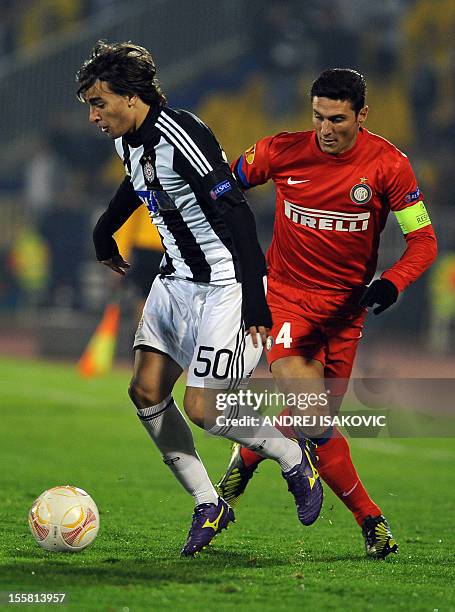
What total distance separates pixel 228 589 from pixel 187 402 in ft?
2.95

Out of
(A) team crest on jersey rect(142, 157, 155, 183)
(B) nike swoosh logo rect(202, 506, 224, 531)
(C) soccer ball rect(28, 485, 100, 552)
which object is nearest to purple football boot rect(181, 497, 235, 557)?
(B) nike swoosh logo rect(202, 506, 224, 531)

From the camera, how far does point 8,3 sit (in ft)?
83.3

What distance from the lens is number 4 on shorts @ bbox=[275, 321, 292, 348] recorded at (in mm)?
5391

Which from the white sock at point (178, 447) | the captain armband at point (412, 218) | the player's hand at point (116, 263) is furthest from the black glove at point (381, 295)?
the player's hand at point (116, 263)

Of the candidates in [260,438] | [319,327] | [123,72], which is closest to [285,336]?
[319,327]

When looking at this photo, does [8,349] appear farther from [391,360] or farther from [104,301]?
[391,360]

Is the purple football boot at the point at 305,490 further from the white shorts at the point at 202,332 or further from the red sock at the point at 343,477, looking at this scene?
the white shorts at the point at 202,332

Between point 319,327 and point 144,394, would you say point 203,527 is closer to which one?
point 144,394

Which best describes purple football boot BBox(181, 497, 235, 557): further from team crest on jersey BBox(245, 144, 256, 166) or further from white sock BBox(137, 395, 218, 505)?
team crest on jersey BBox(245, 144, 256, 166)

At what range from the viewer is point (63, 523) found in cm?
486

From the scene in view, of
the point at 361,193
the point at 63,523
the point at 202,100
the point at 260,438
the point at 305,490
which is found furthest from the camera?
the point at 202,100

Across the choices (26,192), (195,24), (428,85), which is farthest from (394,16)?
(26,192)

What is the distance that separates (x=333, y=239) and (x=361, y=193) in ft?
0.87

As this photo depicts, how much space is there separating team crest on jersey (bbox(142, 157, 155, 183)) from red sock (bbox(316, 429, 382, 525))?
1507 millimetres
